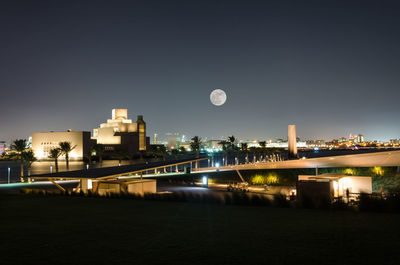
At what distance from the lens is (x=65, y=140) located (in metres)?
127

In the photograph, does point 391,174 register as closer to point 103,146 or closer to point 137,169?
point 137,169

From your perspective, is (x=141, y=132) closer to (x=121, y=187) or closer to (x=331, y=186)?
(x=121, y=187)

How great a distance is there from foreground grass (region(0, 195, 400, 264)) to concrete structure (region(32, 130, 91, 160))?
Answer: 11904 cm

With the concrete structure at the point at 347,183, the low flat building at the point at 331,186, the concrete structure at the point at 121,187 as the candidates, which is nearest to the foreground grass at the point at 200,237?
the low flat building at the point at 331,186

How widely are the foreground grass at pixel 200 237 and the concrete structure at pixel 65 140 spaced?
4687 inches

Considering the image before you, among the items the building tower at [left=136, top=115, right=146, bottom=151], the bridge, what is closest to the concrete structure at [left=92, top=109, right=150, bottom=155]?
the building tower at [left=136, top=115, right=146, bottom=151]

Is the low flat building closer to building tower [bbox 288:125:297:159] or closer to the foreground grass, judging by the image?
the foreground grass

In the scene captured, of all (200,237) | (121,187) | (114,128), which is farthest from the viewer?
(114,128)

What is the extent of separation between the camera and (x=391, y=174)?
45750mm

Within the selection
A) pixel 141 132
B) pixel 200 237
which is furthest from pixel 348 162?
pixel 141 132

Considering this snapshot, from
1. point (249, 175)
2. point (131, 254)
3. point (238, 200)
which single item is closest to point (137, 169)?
point (238, 200)

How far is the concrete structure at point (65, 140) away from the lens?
414 ft

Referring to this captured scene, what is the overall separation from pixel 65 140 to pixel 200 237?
128131 mm

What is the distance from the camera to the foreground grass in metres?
6.49
